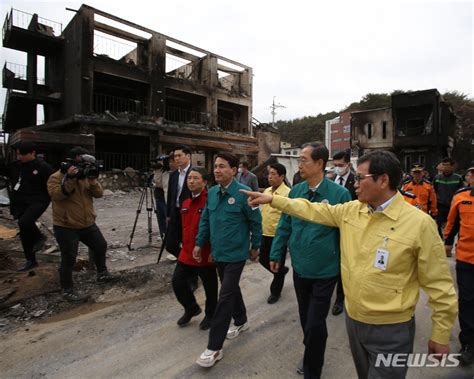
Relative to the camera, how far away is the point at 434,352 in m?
1.53

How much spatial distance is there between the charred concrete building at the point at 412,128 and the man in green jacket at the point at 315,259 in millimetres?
24135

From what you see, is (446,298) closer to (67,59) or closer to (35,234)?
(35,234)

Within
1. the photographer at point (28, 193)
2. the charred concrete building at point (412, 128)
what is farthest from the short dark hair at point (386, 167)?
the charred concrete building at point (412, 128)

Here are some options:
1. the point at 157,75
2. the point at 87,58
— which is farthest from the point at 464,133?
the point at 87,58

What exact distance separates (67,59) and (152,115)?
224 inches

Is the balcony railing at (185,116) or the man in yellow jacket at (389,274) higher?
the balcony railing at (185,116)

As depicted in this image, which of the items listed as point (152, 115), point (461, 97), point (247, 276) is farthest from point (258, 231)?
point (461, 97)

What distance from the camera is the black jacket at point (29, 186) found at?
4453 millimetres

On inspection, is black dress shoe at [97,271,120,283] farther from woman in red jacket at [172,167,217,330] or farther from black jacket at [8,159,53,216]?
woman in red jacket at [172,167,217,330]

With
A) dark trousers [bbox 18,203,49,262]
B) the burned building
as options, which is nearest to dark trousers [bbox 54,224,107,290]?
dark trousers [bbox 18,203,49,262]

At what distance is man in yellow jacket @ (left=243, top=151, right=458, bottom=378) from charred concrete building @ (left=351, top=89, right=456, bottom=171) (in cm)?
2483

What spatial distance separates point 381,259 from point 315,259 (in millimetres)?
714

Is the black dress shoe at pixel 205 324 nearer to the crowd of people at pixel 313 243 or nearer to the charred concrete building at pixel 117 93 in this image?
the crowd of people at pixel 313 243

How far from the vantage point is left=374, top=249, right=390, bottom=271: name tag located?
1607 millimetres
